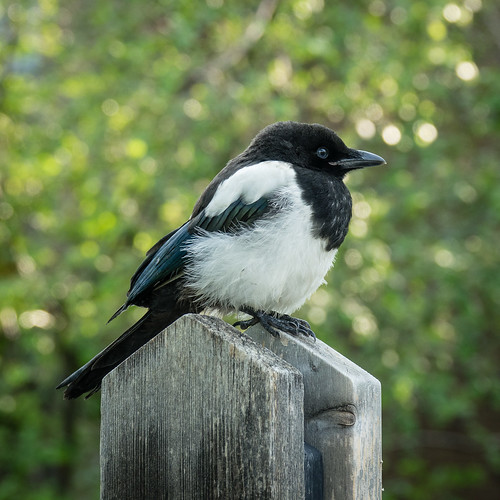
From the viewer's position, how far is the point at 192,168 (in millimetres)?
4281

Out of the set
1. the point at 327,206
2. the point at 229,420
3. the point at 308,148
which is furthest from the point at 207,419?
the point at 308,148

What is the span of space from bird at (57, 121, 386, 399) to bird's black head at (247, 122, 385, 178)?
2 centimetres

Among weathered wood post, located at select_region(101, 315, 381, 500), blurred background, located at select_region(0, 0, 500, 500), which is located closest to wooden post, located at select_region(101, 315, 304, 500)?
weathered wood post, located at select_region(101, 315, 381, 500)

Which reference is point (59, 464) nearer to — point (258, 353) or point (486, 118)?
point (486, 118)

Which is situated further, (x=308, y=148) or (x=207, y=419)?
(x=308, y=148)

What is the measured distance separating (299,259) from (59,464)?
3505mm

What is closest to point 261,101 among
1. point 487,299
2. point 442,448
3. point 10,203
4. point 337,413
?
point 10,203

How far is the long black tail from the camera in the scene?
1.56 m

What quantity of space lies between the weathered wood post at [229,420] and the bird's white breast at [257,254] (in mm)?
930

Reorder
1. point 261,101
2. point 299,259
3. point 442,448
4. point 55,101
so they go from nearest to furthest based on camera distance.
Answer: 1. point 299,259
2. point 261,101
3. point 55,101
4. point 442,448

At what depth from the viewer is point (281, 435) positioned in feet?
3.19

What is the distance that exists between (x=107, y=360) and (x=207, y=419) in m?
0.69

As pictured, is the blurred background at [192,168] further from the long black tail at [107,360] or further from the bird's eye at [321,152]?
the long black tail at [107,360]

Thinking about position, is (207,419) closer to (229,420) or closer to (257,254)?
(229,420)
